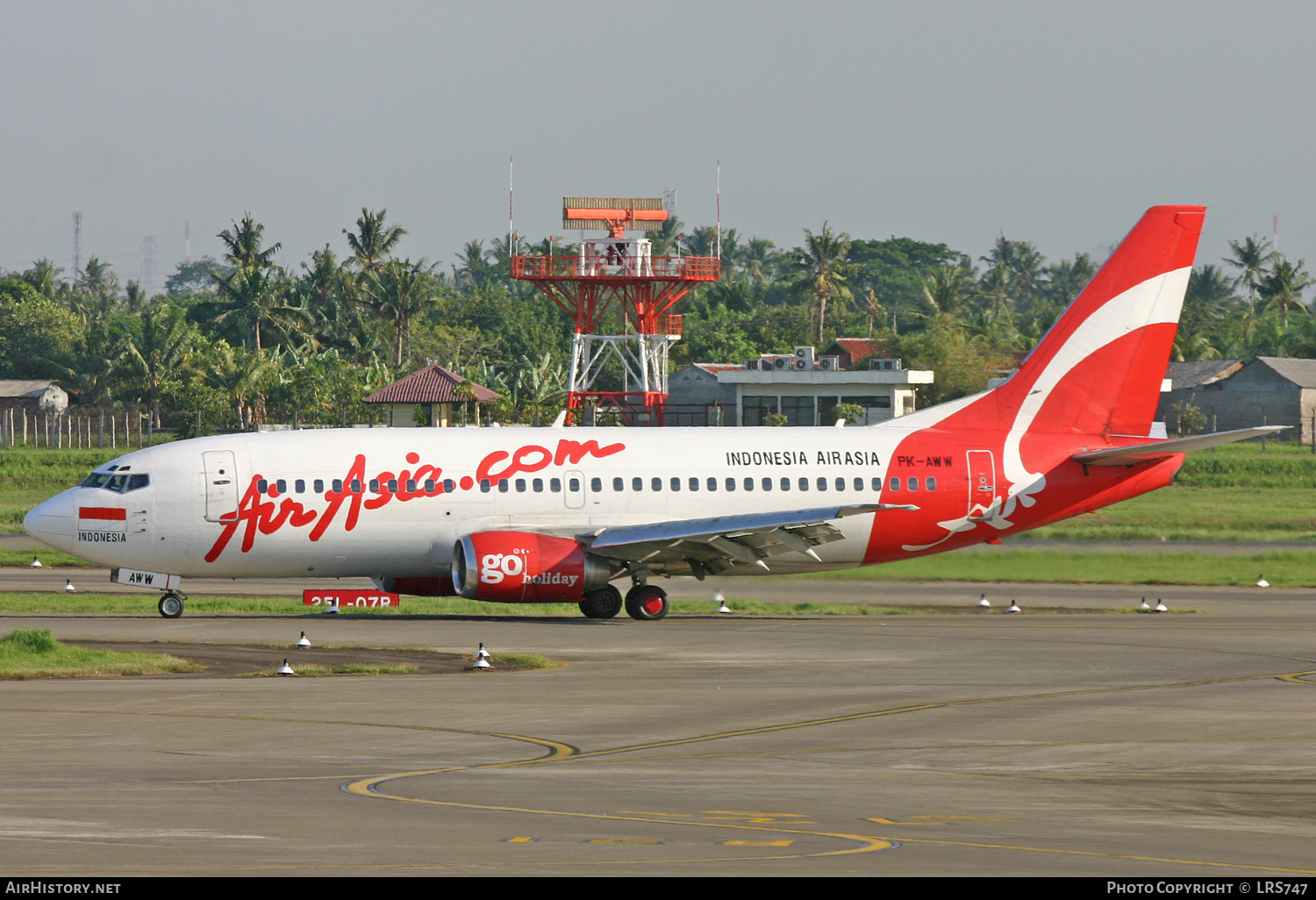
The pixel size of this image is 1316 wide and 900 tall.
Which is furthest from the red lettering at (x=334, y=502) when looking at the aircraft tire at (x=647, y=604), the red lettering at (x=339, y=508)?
the aircraft tire at (x=647, y=604)

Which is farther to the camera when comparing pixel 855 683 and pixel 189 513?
pixel 189 513

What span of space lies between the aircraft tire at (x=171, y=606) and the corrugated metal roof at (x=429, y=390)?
171 ft

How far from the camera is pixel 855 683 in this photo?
84.2 ft

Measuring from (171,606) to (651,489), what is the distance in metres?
11.1

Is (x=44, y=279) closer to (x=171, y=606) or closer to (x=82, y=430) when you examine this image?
(x=82, y=430)

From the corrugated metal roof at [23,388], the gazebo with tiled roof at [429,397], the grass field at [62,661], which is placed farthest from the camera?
the corrugated metal roof at [23,388]

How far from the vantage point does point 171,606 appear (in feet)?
116

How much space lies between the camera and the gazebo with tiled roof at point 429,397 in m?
88.4

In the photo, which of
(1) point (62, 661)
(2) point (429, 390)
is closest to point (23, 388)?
(2) point (429, 390)

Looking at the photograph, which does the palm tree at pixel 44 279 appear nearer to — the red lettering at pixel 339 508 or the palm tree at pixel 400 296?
the palm tree at pixel 400 296

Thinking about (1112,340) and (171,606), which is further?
(1112,340)

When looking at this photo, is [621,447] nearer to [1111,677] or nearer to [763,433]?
[763,433]
